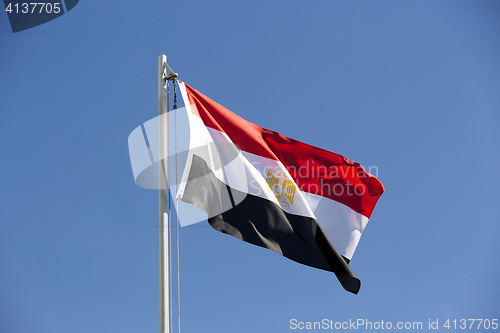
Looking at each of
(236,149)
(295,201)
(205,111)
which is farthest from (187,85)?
(295,201)

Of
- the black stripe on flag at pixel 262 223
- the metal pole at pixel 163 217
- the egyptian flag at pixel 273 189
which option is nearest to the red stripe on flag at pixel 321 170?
the egyptian flag at pixel 273 189

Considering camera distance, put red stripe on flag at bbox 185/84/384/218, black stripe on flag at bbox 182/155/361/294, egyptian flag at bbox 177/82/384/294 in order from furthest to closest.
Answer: red stripe on flag at bbox 185/84/384/218, egyptian flag at bbox 177/82/384/294, black stripe on flag at bbox 182/155/361/294

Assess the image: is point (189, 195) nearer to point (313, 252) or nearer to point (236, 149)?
point (236, 149)

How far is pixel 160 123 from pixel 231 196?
1859mm

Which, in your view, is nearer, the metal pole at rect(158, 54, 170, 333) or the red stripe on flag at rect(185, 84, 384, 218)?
the metal pole at rect(158, 54, 170, 333)

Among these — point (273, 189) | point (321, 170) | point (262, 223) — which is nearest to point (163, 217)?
point (262, 223)

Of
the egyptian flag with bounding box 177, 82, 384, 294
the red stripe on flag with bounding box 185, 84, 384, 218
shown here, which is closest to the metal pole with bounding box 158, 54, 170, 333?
the egyptian flag with bounding box 177, 82, 384, 294

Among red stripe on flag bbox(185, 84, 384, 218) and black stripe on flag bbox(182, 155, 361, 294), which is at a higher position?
red stripe on flag bbox(185, 84, 384, 218)

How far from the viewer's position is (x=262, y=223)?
995 centimetres

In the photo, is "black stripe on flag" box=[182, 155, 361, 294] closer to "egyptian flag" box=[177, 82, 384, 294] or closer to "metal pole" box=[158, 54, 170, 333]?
"egyptian flag" box=[177, 82, 384, 294]

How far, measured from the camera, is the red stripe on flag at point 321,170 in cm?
1162

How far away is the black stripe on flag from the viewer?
934 centimetres

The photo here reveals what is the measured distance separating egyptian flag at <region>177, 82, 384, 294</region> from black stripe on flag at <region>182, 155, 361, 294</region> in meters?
0.02

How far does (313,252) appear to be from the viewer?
33.5ft
